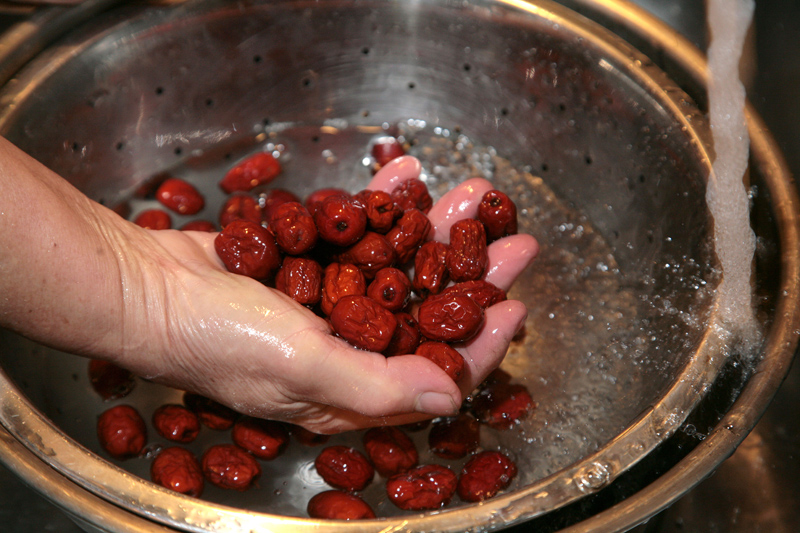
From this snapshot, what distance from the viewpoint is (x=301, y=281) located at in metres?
1.12

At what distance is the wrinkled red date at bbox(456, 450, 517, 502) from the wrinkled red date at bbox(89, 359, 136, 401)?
693mm

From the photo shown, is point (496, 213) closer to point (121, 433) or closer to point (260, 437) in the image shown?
point (260, 437)

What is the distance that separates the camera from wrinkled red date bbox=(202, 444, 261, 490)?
3.57 ft

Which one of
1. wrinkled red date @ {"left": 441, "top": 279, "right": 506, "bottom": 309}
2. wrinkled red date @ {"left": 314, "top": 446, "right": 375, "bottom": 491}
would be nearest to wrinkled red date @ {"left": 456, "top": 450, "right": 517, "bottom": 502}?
wrinkled red date @ {"left": 314, "top": 446, "right": 375, "bottom": 491}

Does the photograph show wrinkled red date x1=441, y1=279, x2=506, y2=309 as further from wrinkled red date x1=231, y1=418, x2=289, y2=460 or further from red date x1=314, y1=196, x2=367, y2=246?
wrinkled red date x1=231, y1=418, x2=289, y2=460

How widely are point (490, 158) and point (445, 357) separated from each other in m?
0.78

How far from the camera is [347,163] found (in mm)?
1635

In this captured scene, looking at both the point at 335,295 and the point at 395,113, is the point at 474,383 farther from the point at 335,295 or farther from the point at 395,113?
the point at 395,113

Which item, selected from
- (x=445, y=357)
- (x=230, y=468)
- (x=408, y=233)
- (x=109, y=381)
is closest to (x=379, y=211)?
(x=408, y=233)

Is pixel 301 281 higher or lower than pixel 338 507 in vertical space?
higher

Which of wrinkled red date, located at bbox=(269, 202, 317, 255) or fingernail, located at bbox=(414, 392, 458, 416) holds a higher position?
wrinkled red date, located at bbox=(269, 202, 317, 255)

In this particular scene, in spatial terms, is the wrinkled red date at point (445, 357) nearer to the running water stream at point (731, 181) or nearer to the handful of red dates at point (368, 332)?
the handful of red dates at point (368, 332)

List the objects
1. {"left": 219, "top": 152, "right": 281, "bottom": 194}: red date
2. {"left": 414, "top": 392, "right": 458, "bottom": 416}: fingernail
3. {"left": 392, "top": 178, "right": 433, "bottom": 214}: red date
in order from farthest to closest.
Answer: {"left": 219, "top": 152, "right": 281, "bottom": 194}: red date
{"left": 392, "top": 178, "right": 433, "bottom": 214}: red date
{"left": 414, "top": 392, "right": 458, "bottom": 416}: fingernail

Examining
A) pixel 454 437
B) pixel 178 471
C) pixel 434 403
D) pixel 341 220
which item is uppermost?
pixel 341 220
